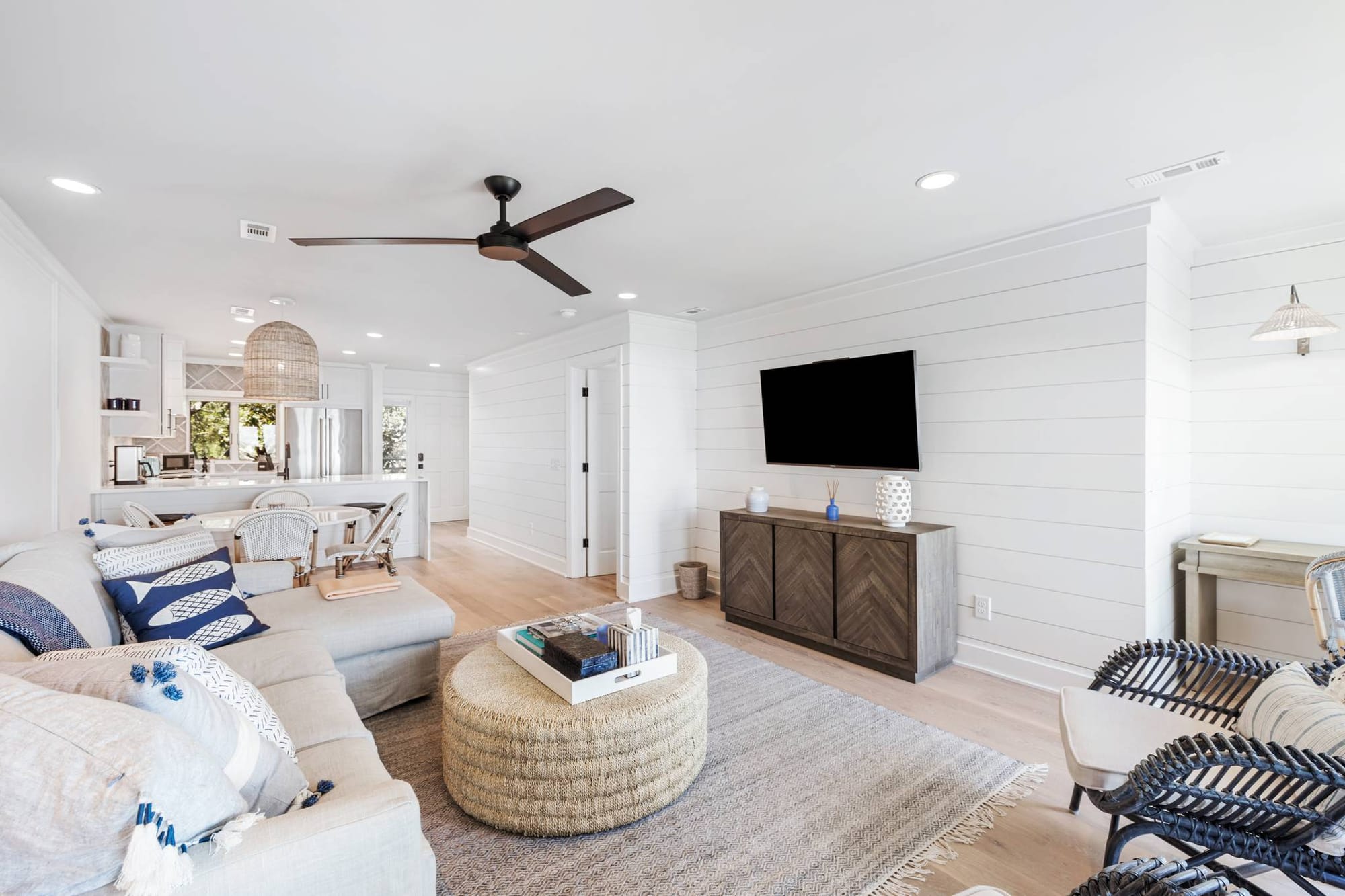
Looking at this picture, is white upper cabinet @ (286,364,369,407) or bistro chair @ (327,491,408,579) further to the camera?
white upper cabinet @ (286,364,369,407)

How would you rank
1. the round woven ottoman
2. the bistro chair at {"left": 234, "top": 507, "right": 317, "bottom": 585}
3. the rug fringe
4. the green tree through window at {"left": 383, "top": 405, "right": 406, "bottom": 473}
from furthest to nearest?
the green tree through window at {"left": 383, "top": 405, "right": 406, "bottom": 473}, the bistro chair at {"left": 234, "top": 507, "right": 317, "bottom": 585}, the round woven ottoman, the rug fringe

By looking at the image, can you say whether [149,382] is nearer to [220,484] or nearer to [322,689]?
[220,484]

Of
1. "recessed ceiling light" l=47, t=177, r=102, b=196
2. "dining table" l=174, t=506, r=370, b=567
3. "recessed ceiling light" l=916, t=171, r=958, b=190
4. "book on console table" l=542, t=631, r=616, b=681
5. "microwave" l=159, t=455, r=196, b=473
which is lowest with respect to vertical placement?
"book on console table" l=542, t=631, r=616, b=681

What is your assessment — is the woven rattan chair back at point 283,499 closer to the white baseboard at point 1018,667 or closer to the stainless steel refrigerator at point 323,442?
the stainless steel refrigerator at point 323,442

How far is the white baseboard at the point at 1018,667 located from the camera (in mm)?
3119

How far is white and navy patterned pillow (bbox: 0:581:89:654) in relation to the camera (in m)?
1.60

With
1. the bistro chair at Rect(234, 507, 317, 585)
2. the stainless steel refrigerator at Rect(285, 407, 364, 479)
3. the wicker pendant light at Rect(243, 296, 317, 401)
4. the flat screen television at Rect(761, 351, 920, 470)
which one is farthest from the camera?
the stainless steel refrigerator at Rect(285, 407, 364, 479)

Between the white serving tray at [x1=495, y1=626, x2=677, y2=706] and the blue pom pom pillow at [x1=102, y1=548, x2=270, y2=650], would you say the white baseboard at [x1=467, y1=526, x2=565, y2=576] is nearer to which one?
the blue pom pom pillow at [x1=102, y1=548, x2=270, y2=650]

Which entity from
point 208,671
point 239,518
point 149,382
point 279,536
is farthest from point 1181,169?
point 149,382

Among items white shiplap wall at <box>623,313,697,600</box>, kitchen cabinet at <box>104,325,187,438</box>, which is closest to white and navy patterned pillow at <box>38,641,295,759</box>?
white shiplap wall at <box>623,313,697,600</box>

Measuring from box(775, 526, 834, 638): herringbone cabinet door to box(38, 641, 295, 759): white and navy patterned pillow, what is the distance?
294 centimetres

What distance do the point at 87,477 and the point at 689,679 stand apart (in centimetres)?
495

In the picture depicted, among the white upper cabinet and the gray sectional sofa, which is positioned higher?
the white upper cabinet

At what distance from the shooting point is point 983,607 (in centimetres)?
346
